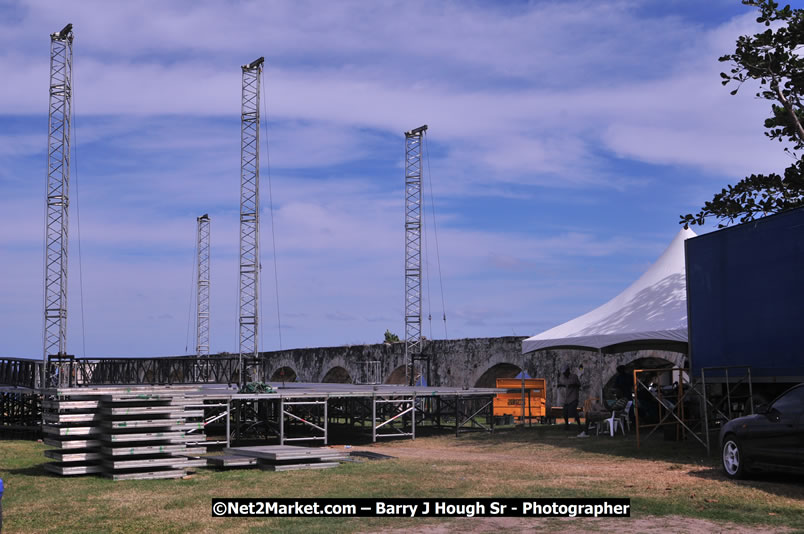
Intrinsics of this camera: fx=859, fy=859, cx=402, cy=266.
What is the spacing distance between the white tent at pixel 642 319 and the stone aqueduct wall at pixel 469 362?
387 cm

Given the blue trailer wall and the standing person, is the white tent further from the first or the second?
the blue trailer wall

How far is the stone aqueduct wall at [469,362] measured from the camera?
85.4 feet

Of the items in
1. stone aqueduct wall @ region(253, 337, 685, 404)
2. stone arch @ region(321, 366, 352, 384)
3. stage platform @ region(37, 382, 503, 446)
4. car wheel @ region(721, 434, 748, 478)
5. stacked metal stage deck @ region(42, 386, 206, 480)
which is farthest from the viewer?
stone arch @ region(321, 366, 352, 384)

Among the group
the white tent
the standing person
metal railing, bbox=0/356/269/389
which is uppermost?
the white tent

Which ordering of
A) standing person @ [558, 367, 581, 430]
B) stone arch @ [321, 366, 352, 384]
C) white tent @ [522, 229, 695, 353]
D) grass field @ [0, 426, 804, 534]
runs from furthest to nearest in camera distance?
1. stone arch @ [321, 366, 352, 384]
2. standing person @ [558, 367, 581, 430]
3. white tent @ [522, 229, 695, 353]
4. grass field @ [0, 426, 804, 534]

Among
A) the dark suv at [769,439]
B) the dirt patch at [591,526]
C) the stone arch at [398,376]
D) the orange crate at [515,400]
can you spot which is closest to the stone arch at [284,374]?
the stone arch at [398,376]

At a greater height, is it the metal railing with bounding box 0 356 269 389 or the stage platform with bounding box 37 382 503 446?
the metal railing with bounding box 0 356 269 389

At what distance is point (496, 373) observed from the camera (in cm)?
3222

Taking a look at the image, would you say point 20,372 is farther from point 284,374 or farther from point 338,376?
point 284,374

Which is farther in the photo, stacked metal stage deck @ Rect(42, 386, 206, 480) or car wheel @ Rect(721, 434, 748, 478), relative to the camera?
stacked metal stage deck @ Rect(42, 386, 206, 480)

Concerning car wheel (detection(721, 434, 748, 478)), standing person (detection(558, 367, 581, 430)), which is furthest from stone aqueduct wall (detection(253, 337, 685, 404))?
car wheel (detection(721, 434, 748, 478))

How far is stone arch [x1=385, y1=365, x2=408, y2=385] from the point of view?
1487 inches

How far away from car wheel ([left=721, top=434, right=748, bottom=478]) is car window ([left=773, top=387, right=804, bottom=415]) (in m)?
0.82

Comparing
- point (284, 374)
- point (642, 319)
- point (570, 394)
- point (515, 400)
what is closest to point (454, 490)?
point (642, 319)
